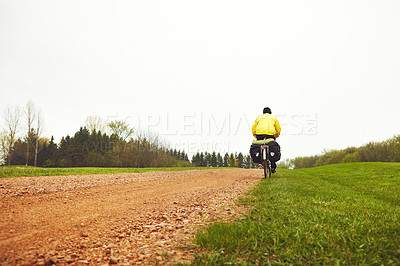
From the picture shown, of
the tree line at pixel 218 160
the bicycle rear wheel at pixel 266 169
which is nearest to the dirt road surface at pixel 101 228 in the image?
the bicycle rear wheel at pixel 266 169

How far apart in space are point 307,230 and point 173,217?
92.3 inches

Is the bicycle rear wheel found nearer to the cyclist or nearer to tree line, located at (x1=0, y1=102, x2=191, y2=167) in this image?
the cyclist

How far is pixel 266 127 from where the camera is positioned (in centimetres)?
973

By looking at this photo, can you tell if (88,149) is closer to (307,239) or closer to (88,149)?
(88,149)

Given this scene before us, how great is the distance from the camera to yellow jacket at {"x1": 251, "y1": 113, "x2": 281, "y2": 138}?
9742 mm

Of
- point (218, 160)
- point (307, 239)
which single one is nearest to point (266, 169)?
point (307, 239)

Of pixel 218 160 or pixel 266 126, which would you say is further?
pixel 218 160

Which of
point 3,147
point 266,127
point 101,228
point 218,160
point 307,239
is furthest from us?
point 218,160

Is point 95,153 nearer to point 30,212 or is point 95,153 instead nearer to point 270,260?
point 30,212

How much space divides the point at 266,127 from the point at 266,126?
0.05 meters

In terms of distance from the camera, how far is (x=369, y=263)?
1.95 m

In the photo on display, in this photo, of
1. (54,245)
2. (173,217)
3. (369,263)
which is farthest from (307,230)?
(54,245)

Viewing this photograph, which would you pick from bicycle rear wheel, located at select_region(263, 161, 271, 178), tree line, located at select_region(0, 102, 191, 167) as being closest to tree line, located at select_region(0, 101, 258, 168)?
tree line, located at select_region(0, 102, 191, 167)

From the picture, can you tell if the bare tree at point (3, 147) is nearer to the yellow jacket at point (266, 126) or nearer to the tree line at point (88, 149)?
the tree line at point (88, 149)
